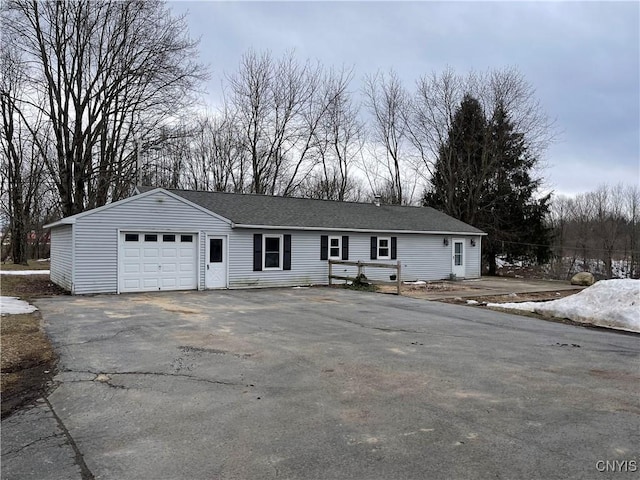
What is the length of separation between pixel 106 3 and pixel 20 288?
15680 millimetres

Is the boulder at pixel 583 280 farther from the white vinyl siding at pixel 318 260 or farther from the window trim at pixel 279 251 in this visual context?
the window trim at pixel 279 251

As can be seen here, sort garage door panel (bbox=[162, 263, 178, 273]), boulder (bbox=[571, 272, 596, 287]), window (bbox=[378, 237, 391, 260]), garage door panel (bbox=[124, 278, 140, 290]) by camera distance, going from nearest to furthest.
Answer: garage door panel (bbox=[124, 278, 140, 290]), garage door panel (bbox=[162, 263, 178, 273]), boulder (bbox=[571, 272, 596, 287]), window (bbox=[378, 237, 391, 260])

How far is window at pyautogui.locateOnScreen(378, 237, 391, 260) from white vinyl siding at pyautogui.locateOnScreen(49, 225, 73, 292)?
1248 centimetres

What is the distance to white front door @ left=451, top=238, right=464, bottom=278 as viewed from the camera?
24.0 m

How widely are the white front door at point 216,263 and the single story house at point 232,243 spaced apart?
0.12 feet

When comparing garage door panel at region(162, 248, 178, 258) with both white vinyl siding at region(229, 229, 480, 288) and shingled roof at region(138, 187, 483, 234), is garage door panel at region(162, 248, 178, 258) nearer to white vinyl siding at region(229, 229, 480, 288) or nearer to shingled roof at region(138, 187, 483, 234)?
white vinyl siding at region(229, 229, 480, 288)

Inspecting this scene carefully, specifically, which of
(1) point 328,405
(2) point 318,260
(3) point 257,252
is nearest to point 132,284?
(3) point 257,252

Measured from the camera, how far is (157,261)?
52.5 ft

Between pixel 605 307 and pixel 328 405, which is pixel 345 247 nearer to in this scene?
pixel 605 307

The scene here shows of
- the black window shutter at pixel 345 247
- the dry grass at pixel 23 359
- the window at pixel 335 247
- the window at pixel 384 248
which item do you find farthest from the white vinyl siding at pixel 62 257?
the window at pixel 384 248

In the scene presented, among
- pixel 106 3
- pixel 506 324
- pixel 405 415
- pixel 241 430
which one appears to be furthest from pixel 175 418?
pixel 106 3

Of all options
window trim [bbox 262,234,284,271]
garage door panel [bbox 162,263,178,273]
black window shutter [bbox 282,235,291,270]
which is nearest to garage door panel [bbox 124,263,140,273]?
garage door panel [bbox 162,263,178,273]

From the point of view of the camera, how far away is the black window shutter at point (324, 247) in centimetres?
1962

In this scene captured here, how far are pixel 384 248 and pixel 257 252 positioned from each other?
636 cm
